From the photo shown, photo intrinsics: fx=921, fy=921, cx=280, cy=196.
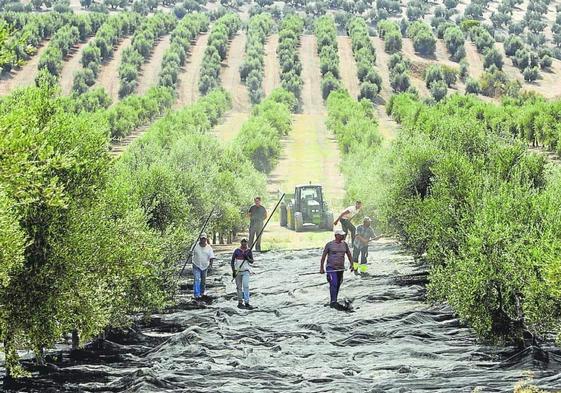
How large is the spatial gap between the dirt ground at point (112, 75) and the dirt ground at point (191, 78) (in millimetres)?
11432

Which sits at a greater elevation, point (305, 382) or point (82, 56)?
point (82, 56)

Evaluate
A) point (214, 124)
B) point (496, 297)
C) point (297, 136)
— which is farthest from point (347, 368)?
point (214, 124)

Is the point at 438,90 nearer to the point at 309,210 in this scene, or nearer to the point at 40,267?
the point at 309,210

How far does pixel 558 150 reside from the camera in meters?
87.6

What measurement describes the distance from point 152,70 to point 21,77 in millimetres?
25673

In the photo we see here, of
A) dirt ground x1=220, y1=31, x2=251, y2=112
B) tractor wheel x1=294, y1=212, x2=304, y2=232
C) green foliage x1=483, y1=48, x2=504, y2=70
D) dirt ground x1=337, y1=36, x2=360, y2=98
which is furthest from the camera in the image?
green foliage x1=483, y1=48, x2=504, y2=70

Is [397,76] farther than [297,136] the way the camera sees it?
Yes

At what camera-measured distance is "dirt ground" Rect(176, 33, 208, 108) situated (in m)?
163

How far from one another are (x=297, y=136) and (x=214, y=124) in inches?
621

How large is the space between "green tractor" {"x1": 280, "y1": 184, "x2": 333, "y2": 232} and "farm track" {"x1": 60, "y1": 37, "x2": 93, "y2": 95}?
108 m

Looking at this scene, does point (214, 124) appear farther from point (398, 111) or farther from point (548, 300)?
point (548, 300)

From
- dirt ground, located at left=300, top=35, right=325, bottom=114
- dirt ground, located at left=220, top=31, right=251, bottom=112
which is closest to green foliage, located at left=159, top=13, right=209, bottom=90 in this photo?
dirt ground, located at left=220, top=31, right=251, bottom=112

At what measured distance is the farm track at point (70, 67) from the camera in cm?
16285

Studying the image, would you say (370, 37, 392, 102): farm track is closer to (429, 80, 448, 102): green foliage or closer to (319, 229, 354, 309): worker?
(429, 80, 448, 102): green foliage
